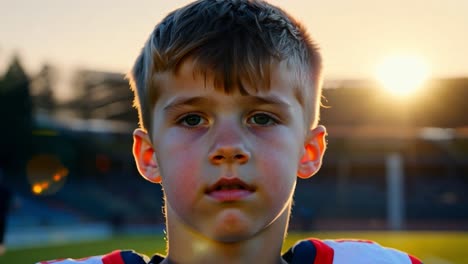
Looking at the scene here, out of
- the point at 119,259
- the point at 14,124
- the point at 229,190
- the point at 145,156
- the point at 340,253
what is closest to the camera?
the point at 229,190

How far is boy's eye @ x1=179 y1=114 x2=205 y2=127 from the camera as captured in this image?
2.14m

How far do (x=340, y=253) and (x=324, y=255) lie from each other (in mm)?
86

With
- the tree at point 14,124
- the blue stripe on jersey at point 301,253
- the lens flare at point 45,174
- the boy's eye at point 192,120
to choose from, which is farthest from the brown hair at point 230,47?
the lens flare at point 45,174

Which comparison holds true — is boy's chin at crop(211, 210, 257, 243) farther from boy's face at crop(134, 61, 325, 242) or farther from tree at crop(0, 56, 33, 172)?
tree at crop(0, 56, 33, 172)

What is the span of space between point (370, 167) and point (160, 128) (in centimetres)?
4027

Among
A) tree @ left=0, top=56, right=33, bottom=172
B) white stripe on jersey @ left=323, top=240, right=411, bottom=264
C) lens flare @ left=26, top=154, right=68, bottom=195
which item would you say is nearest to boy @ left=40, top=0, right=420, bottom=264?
white stripe on jersey @ left=323, top=240, right=411, bottom=264

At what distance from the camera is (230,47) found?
85.5 inches

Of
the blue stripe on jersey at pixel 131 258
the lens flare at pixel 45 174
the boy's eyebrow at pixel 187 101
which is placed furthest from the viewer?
the lens flare at pixel 45 174

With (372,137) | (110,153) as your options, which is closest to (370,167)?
(372,137)

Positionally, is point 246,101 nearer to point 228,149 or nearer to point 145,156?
point 228,149

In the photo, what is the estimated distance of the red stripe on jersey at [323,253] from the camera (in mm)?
2617

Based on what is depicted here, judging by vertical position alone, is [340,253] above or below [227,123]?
below

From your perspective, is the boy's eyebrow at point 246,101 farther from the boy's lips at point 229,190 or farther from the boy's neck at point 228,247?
the boy's neck at point 228,247

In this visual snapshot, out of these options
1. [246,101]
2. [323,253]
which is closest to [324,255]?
[323,253]
